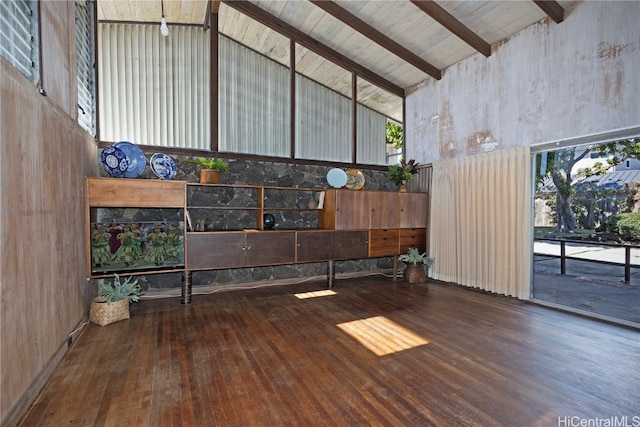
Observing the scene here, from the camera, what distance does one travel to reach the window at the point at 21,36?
69.9 inches

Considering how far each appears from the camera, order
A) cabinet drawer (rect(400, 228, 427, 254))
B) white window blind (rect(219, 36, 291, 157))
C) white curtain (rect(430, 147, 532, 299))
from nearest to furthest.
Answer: white curtain (rect(430, 147, 532, 299)) → white window blind (rect(219, 36, 291, 157)) → cabinet drawer (rect(400, 228, 427, 254))

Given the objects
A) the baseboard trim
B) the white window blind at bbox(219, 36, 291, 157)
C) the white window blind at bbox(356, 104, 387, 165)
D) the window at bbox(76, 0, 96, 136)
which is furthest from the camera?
the white window blind at bbox(356, 104, 387, 165)

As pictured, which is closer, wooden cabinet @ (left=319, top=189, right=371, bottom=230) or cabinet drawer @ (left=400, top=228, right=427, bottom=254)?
wooden cabinet @ (left=319, top=189, right=371, bottom=230)

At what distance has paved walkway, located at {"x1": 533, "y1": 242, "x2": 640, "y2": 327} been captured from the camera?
11.8 feet

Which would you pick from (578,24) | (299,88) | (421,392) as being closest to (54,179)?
(421,392)

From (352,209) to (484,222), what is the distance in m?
1.87

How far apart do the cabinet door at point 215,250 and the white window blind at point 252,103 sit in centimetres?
138

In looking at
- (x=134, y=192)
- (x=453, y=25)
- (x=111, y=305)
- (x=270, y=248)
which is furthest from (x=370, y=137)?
(x=111, y=305)

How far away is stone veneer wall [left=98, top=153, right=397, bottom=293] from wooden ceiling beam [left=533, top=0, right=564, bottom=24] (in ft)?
9.97

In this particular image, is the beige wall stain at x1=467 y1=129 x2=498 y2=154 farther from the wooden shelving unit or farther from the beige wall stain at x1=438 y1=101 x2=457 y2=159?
the wooden shelving unit

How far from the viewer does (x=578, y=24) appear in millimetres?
3400

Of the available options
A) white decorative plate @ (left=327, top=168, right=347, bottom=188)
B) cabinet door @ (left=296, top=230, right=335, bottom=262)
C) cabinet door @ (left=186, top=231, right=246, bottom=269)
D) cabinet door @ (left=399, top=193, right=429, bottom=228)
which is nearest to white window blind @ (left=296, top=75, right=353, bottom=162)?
white decorative plate @ (left=327, top=168, right=347, bottom=188)

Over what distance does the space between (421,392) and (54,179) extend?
3045 millimetres

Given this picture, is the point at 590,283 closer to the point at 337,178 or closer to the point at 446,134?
the point at 446,134
